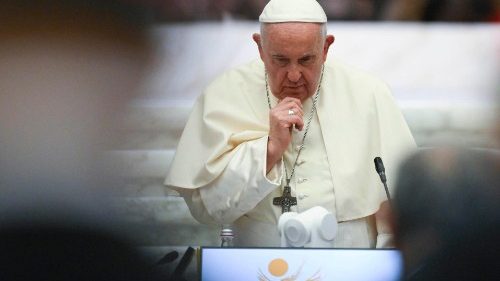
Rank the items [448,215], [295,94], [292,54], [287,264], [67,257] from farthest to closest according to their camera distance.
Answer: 1. [295,94]
2. [292,54]
3. [287,264]
4. [448,215]
5. [67,257]

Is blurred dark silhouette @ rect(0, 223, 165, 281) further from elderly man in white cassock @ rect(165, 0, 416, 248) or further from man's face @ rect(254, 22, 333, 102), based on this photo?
man's face @ rect(254, 22, 333, 102)

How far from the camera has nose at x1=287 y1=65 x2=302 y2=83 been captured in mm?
4109

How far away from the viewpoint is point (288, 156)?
14.1 feet

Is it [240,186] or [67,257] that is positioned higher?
[240,186]

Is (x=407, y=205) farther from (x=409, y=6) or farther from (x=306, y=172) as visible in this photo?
(x=409, y=6)

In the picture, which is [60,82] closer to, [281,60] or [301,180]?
[281,60]

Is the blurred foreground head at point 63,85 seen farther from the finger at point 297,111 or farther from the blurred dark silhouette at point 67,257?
the blurred dark silhouette at point 67,257

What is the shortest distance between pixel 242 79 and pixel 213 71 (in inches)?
30.4

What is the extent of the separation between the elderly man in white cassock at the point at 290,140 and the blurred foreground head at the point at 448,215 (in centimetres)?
205

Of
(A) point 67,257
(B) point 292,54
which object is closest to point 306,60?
(B) point 292,54

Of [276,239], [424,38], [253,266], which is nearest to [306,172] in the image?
[276,239]

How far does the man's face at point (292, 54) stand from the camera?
161 inches

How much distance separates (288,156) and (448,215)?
2443 mm

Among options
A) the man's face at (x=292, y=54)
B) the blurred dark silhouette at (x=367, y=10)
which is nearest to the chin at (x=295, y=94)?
the man's face at (x=292, y=54)
